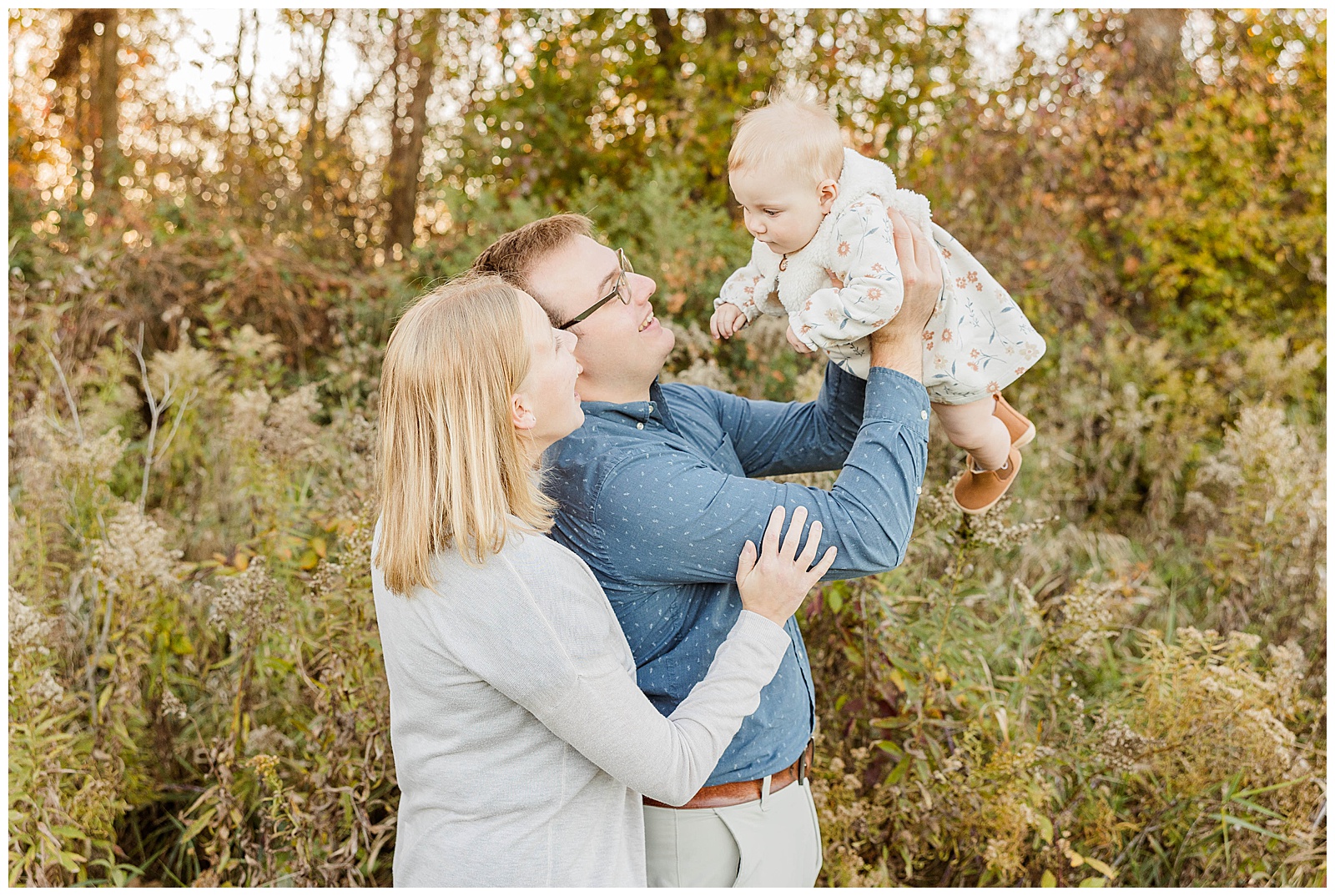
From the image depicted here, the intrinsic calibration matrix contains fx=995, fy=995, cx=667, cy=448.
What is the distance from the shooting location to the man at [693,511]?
5.31 feet

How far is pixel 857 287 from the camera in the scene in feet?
5.93

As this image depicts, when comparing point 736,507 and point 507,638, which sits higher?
point 736,507

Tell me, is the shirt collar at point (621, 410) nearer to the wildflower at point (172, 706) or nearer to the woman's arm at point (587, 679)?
the woman's arm at point (587, 679)

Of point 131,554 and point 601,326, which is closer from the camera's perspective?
point 601,326

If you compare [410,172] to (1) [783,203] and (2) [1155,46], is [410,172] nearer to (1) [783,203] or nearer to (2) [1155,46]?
(2) [1155,46]

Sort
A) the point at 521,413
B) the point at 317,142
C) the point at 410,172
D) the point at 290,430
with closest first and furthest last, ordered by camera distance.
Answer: the point at 521,413 < the point at 290,430 < the point at 410,172 < the point at 317,142

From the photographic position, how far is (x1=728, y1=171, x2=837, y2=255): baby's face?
6.41 feet

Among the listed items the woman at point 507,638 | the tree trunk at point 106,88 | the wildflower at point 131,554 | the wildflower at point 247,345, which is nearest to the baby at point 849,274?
the woman at point 507,638

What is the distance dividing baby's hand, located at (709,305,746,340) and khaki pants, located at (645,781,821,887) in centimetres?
96

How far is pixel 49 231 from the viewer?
5641mm

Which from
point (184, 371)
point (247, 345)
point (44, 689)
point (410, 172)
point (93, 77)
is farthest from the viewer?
point (93, 77)

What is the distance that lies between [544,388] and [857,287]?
2.02 feet

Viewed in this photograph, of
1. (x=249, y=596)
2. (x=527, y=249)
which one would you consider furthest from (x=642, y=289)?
(x=249, y=596)

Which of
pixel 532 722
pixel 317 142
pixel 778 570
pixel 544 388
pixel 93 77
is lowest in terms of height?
pixel 532 722
